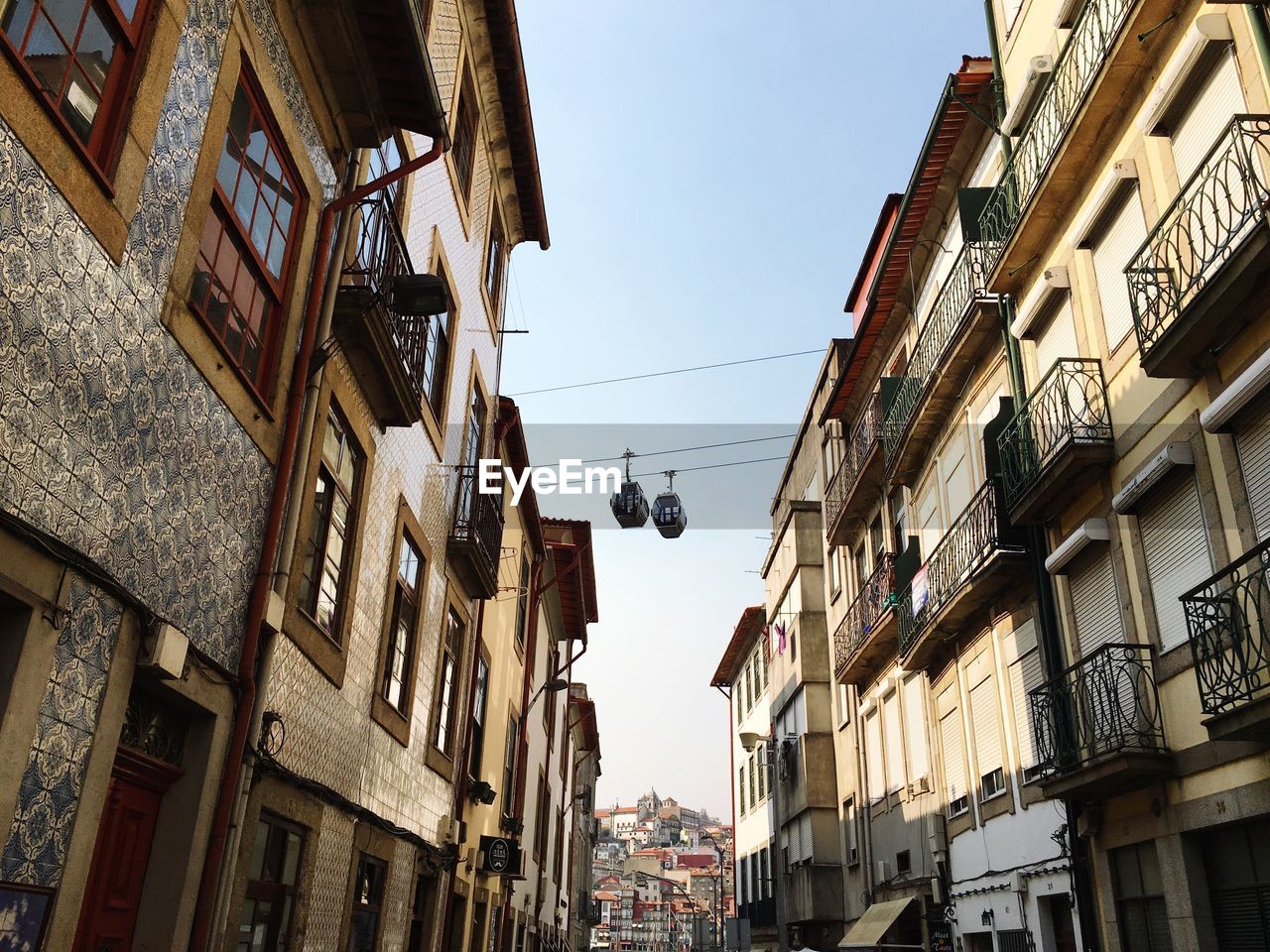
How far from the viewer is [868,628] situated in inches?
767

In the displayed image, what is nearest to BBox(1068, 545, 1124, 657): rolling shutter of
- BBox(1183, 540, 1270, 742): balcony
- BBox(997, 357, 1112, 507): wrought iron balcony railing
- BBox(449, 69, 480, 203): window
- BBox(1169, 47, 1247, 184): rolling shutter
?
BBox(997, 357, 1112, 507): wrought iron balcony railing

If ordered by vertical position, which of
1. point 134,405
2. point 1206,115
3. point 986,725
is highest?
point 1206,115

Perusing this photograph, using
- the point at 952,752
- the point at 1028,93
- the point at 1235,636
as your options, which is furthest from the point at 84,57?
the point at 952,752

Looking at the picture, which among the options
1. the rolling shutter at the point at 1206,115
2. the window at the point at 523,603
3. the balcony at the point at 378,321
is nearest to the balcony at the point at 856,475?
the window at the point at 523,603

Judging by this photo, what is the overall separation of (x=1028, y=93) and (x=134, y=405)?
11563 mm

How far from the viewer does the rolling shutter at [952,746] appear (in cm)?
1526

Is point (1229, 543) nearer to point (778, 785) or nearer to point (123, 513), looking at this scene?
point (123, 513)

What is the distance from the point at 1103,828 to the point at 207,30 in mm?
10379

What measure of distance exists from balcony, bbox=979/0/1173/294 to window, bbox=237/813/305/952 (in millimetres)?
9923

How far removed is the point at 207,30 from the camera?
6270mm

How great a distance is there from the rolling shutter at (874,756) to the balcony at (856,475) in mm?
3845

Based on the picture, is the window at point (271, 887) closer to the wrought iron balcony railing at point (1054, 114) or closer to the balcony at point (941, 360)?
the wrought iron balcony railing at point (1054, 114)

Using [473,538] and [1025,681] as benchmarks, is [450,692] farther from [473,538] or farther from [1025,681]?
[1025,681]

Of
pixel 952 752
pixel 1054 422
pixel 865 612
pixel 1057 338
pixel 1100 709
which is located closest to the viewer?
pixel 1100 709
